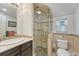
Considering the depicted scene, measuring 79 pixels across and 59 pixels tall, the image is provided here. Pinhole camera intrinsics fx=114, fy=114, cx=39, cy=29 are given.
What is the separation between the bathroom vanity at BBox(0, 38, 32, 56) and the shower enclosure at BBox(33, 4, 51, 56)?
82 mm

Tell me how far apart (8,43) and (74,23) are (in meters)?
0.89

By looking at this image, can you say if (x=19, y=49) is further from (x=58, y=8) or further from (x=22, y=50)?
(x=58, y=8)

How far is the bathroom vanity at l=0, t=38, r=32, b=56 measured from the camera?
136 centimetres

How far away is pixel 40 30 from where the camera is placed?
1541 millimetres

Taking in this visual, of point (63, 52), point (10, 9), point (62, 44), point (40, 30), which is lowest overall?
point (63, 52)

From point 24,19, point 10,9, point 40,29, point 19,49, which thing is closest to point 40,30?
point 40,29

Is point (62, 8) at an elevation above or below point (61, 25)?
above

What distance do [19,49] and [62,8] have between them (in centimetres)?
79

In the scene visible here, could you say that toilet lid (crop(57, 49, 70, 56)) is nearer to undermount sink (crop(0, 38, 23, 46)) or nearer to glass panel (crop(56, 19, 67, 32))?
glass panel (crop(56, 19, 67, 32))

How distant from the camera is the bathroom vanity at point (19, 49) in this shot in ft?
4.47

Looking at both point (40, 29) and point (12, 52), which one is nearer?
point (12, 52)

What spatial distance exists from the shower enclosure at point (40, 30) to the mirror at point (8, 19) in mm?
268

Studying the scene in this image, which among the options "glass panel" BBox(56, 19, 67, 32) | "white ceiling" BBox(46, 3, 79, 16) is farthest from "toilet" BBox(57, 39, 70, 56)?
"white ceiling" BBox(46, 3, 79, 16)

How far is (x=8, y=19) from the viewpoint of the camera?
4.88 ft
